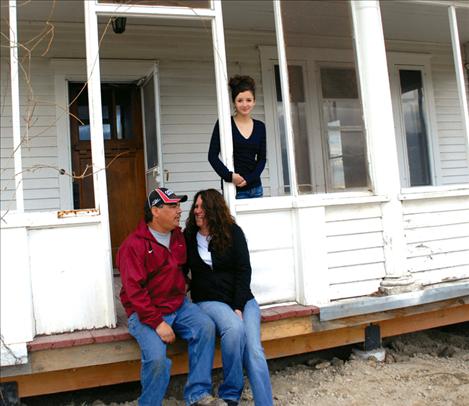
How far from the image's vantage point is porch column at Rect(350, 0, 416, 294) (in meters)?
3.83

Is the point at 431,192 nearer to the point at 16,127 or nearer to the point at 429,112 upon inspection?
the point at 429,112

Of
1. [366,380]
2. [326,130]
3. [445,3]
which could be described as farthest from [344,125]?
[366,380]

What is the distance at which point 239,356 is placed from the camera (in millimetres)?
2875

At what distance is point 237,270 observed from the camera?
312 centimetres

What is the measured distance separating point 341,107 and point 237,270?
1.69 metres

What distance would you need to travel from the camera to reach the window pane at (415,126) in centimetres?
650

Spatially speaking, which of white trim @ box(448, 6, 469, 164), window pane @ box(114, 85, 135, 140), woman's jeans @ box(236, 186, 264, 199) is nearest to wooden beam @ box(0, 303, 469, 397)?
woman's jeans @ box(236, 186, 264, 199)

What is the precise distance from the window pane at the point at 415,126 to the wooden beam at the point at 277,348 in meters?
2.70

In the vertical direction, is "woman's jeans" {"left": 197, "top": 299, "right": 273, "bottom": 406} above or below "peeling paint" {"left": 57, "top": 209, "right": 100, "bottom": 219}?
below

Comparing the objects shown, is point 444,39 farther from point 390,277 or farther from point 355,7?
point 390,277

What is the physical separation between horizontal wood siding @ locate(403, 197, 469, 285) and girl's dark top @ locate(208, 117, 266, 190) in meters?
1.30

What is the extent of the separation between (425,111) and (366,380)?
4.39 m

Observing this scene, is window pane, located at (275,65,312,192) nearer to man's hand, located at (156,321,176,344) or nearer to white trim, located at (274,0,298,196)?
white trim, located at (274,0,298,196)

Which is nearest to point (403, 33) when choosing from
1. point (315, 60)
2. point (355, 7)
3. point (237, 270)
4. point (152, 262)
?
point (355, 7)
